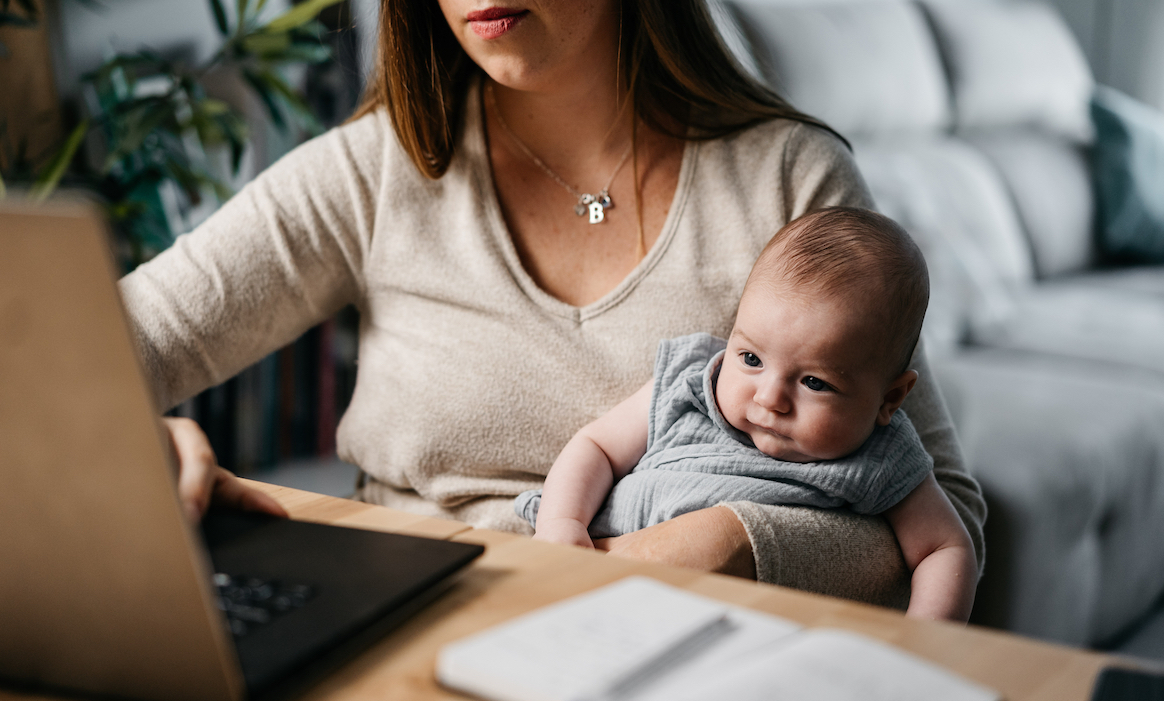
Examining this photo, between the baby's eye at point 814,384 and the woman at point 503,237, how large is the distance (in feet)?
0.56

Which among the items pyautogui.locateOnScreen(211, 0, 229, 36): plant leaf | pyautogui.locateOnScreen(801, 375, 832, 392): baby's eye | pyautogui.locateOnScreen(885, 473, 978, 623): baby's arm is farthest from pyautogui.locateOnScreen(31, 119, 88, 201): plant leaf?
pyautogui.locateOnScreen(885, 473, 978, 623): baby's arm

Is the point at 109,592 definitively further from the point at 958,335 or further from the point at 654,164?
the point at 958,335

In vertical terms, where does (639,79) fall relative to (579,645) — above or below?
above

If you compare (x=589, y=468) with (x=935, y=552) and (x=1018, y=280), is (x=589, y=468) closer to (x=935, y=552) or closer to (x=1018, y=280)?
(x=935, y=552)

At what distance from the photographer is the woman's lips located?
1014 millimetres

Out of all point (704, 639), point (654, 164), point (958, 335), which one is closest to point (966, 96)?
point (958, 335)

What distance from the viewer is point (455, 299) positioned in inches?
43.8

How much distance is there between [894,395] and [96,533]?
0.78 metres

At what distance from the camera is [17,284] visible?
0.39 meters

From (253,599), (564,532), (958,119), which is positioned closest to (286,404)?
(564,532)

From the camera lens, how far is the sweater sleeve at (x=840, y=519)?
0.83 metres

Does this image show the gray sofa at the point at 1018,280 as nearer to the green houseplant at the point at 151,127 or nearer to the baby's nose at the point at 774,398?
the baby's nose at the point at 774,398

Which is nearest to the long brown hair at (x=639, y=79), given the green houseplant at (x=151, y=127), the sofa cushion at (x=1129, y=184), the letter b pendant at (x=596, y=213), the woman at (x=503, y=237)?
the woman at (x=503, y=237)

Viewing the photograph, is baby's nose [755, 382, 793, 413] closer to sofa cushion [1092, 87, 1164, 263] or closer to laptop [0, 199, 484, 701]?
laptop [0, 199, 484, 701]
